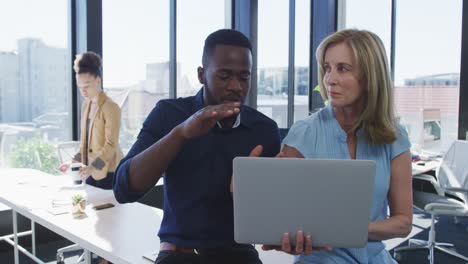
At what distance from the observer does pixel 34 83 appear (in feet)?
11.6

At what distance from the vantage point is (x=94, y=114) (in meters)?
2.68

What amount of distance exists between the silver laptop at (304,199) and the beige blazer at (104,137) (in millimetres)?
1726

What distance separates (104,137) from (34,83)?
1281 millimetres

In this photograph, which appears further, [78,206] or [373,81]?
[78,206]

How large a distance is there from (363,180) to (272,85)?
4.18 meters

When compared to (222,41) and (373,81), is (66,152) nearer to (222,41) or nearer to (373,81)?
(222,41)

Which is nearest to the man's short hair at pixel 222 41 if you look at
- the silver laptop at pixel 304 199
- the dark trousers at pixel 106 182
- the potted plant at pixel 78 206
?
the silver laptop at pixel 304 199

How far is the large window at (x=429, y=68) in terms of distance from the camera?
4.51m

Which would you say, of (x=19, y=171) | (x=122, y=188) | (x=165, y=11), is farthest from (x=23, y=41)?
(x=122, y=188)

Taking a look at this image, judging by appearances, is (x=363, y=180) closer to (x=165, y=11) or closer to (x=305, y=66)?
(x=165, y=11)

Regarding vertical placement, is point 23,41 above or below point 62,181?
above

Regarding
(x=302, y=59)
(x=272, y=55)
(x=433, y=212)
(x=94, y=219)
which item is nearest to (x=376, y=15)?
(x=302, y=59)

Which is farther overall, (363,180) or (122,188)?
(122,188)

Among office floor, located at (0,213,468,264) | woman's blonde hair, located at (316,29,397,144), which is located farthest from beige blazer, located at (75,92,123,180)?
woman's blonde hair, located at (316,29,397,144)
